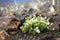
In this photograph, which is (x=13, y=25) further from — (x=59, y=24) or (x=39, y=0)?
(x=39, y=0)

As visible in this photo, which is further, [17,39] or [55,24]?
[55,24]

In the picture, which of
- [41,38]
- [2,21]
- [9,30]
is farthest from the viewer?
[2,21]

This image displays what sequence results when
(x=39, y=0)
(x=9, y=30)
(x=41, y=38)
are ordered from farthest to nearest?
(x=39, y=0)
(x=9, y=30)
(x=41, y=38)

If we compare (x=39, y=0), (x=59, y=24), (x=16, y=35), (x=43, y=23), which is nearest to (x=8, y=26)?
(x=16, y=35)

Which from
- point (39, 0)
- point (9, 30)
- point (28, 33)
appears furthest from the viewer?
point (39, 0)

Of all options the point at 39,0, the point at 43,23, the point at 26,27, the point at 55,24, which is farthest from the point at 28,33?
the point at 39,0

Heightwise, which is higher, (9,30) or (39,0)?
(9,30)

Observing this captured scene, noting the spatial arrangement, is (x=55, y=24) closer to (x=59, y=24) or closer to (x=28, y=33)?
(x=59, y=24)

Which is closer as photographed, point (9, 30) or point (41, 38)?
point (41, 38)

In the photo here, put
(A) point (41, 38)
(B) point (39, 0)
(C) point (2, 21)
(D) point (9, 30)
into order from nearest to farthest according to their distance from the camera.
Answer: (A) point (41, 38)
(D) point (9, 30)
(C) point (2, 21)
(B) point (39, 0)
